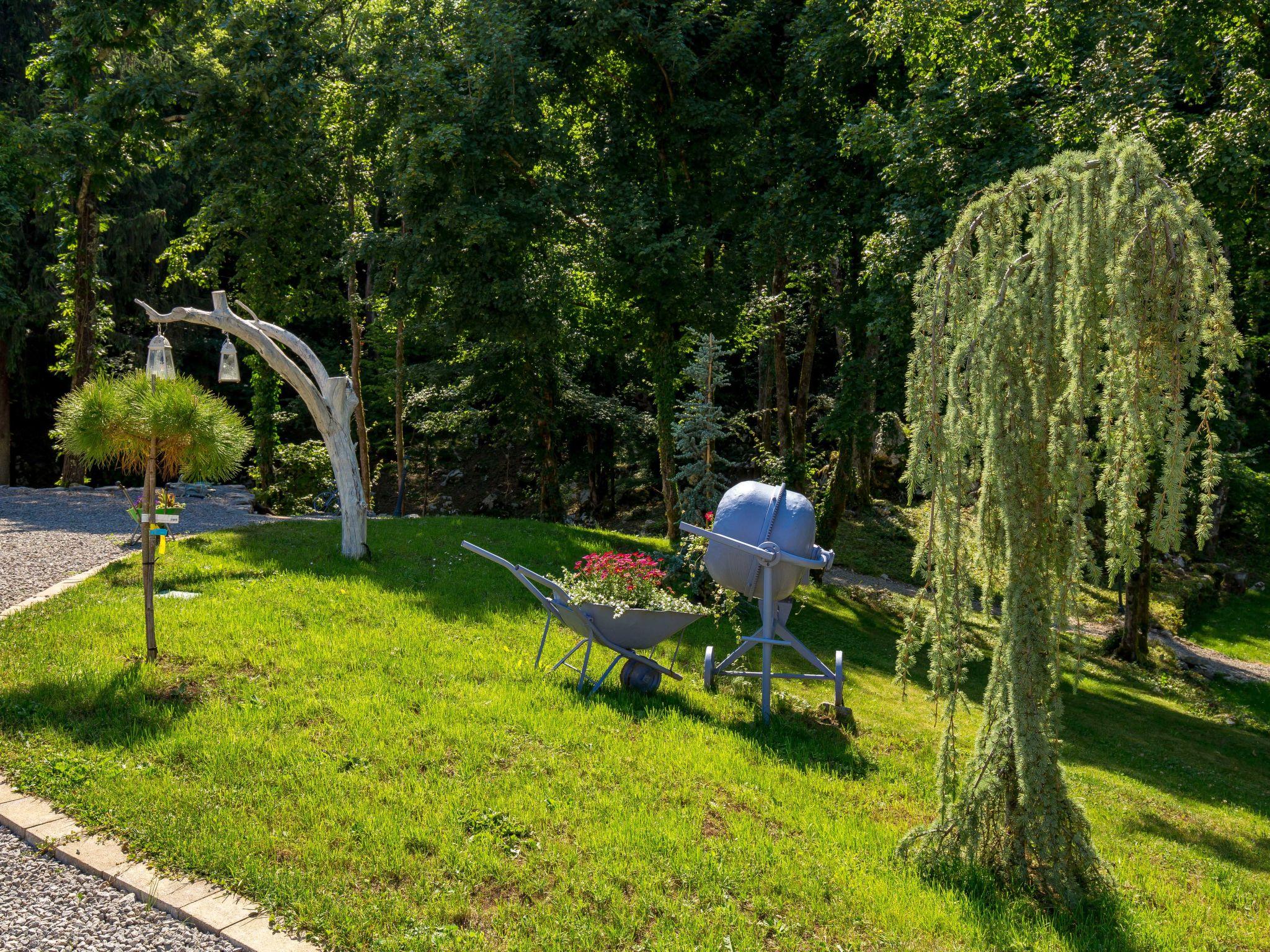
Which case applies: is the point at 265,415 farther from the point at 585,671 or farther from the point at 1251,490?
the point at 1251,490

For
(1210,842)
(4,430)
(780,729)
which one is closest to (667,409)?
(780,729)

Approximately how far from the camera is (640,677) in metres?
7.31

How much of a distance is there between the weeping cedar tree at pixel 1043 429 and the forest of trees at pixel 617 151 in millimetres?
5878

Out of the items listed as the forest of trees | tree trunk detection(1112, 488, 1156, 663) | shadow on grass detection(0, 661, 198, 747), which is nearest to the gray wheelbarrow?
shadow on grass detection(0, 661, 198, 747)

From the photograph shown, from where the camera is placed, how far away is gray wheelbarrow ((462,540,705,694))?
6.93m

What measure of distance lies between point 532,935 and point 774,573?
359 cm

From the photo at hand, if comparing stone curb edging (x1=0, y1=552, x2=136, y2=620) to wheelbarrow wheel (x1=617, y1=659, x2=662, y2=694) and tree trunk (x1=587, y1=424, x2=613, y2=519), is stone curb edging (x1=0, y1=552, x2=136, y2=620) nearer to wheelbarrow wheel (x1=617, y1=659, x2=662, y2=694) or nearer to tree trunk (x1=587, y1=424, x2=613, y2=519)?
wheelbarrow wheel (x1=617, y1=659, x2=662, y2=694)

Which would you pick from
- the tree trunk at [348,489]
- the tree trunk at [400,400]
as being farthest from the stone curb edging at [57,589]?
the tree trunk at [400,400]

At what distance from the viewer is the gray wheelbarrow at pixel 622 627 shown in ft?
22.7

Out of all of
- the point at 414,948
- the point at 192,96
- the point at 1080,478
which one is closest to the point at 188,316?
the point at 192,96

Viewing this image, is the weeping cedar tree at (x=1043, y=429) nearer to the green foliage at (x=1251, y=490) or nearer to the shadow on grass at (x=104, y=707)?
the shadow on grass at (x=104, y=707)

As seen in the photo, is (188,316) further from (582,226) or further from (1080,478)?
(1080,478)

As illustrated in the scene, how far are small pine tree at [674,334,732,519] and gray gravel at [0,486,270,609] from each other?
7.43 m

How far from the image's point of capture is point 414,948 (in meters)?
3.71
